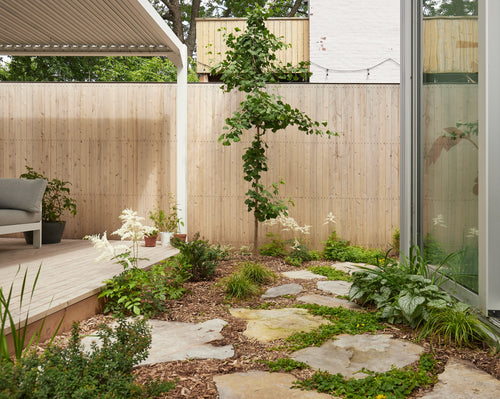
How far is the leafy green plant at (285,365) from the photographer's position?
191cm

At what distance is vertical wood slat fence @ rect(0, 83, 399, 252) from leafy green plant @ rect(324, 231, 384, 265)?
0.16 m

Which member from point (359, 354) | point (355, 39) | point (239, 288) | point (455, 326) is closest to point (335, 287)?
point (239, 288)

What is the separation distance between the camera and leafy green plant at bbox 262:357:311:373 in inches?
75.0

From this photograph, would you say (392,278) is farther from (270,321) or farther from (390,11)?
(390,11)

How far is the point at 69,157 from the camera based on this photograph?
5.62 metres

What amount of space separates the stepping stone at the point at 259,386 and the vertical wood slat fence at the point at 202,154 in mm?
3640

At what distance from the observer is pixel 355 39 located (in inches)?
341

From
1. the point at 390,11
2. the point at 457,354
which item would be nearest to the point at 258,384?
the point at 457,354

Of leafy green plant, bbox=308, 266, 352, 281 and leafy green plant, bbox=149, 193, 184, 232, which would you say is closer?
leafy green plant, bbox=308, 266, 352, 281

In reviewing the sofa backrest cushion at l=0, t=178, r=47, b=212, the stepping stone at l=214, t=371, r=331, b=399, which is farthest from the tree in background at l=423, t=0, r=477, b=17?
the sofa backrest cushion at l=0, t=178, r=47, b=212

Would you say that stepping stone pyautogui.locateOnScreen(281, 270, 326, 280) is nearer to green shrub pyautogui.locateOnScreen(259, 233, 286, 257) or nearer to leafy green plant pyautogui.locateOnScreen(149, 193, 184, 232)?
green shrub pyautogui.locateOnScreen(259, 233, 286, 257)

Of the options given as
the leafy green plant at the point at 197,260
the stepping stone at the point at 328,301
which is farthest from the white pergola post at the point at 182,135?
the stepping stone at the point at 328,301

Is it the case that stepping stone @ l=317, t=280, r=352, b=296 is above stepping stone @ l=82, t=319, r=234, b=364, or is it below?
below

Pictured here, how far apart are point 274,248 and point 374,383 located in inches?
140
